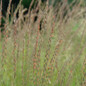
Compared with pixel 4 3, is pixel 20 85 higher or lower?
lower

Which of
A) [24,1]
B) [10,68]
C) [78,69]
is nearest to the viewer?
[10,68]

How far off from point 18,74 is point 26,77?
0.25 m

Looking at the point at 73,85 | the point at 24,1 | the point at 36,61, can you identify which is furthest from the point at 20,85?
the point at 24,1

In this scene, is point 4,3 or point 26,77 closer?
point 26,77

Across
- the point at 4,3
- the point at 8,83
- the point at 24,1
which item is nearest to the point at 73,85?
the point at 8,83

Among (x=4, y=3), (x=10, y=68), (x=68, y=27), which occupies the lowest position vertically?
(x=10, y=68)

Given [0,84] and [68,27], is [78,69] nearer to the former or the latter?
[68,27]

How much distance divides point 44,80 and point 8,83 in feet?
1.73

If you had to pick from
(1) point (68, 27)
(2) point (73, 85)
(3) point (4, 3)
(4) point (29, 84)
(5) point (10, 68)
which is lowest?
(2) point (73, 85)

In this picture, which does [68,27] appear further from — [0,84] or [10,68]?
[0,84]

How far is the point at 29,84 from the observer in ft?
7.27

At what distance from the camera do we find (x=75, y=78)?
8.32 ft

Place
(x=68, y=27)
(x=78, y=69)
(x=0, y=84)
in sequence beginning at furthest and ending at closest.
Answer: (x=68, y=27)
(x=78, y=69)
(x=0, y=84)

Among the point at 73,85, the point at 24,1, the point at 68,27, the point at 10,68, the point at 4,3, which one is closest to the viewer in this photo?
the point at 73,85
